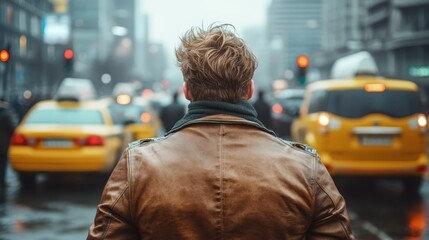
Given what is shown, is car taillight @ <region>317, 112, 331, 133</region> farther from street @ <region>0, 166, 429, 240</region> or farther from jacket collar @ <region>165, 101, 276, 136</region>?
jacket collar @ <region>165, 101, 276, 136</region>

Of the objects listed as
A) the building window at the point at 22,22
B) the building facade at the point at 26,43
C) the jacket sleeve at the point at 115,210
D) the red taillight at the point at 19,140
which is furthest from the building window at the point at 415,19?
the jacket sleeve at the point at 115,210

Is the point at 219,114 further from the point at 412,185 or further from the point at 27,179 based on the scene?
the point at 27,179

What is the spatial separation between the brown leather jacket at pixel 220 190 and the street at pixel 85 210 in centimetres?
601

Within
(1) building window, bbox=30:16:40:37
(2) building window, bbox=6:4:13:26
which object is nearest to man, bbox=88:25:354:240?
(2) building window, bbox=6:4:13:26

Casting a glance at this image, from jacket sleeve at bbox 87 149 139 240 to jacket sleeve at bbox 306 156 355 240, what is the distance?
24.4 inches

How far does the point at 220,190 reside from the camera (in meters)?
2.42

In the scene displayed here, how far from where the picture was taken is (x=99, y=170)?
1277cm

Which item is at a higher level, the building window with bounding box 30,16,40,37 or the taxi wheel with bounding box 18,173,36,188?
the building window with bounding box 30,16,40,37

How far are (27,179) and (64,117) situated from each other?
Result: 123 cm

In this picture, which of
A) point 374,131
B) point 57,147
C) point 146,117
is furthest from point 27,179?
point 146,117

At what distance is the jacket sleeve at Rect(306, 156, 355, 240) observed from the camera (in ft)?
8.36

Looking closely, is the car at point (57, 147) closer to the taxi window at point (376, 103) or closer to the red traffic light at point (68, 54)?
the taxi window at point (376, 103)

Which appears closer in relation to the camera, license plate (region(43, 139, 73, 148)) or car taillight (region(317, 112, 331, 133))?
car taillight (region(317, 112, 331, 133))

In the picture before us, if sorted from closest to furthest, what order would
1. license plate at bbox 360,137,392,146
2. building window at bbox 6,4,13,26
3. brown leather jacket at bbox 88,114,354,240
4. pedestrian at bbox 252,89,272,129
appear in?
brown leather jacket at bbox 88,114,354,240 → license plate at bbox 360,137,392,146 → pedestrian at bbox 252,89,272,129 → building window at bbox 6,4,13,26
